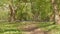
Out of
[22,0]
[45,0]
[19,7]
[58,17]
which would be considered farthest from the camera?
[19,7]

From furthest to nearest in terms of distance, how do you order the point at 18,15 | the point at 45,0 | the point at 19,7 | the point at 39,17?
the point at 39,17
the point at 18,15
the point at 19,7
the point at 45,0

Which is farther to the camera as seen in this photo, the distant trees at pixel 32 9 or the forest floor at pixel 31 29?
the distant trees at pixel 32 9

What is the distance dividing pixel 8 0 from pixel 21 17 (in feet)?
37.9

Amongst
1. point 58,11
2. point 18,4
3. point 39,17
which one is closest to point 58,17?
point 58,11

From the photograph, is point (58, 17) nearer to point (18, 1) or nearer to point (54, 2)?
point (54, 2)

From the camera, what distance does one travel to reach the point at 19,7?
102 ft

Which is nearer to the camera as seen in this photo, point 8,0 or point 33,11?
point 8,0

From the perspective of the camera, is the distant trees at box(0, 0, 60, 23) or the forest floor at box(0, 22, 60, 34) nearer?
the forest floor at box(0, 22, 60, 34)

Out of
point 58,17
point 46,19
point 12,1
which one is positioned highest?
point 12,1

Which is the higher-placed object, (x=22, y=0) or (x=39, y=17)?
(x=22, y=0)

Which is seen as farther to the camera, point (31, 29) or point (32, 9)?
point (32, 9)

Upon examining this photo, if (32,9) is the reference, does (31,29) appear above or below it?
below

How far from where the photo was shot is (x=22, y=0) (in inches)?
1137

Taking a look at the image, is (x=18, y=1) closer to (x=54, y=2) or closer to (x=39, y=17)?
(x=54, y=2)
